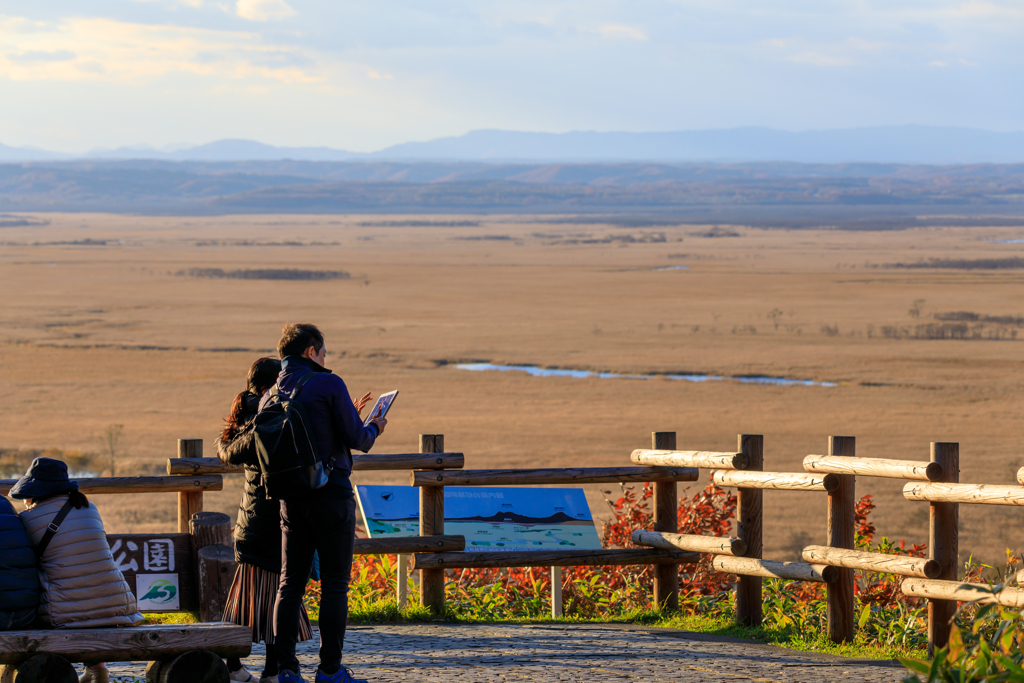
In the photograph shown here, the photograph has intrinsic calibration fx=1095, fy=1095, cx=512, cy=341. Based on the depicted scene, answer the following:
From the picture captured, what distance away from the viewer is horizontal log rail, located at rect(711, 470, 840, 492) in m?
7.16

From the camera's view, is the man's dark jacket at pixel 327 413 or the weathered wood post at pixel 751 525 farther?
the weathered wood post at pixel 751 525

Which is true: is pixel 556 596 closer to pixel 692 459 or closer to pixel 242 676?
pixel 692 459

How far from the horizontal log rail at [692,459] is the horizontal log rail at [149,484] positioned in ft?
10.3

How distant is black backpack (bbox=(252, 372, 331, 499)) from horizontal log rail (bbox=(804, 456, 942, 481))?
11.6ft

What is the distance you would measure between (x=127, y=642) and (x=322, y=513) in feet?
3.50

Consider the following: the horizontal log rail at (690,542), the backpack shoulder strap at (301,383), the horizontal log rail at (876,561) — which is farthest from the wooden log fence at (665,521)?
the backpack shoulder strap at (301,383)

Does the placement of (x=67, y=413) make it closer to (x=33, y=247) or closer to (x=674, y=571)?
(x=674, y=571)

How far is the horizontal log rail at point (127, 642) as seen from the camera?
15.9 ft

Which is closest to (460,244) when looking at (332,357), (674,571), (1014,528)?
(332,357)

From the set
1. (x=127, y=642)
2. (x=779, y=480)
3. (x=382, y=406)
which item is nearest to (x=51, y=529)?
(x=127, y=642)

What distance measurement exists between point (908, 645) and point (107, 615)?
16.3 feet

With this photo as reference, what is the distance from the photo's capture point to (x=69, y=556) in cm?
497

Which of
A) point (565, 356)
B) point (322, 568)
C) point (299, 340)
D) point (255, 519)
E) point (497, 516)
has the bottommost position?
point (565, 356)

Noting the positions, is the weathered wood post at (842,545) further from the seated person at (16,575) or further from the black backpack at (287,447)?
the seated person at (16,575)
